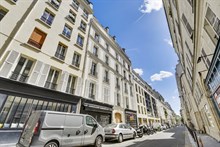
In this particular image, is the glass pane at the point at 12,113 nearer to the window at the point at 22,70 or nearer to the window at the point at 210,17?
the window at the point at 22,70

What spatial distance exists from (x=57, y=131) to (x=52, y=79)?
5535 millimetres

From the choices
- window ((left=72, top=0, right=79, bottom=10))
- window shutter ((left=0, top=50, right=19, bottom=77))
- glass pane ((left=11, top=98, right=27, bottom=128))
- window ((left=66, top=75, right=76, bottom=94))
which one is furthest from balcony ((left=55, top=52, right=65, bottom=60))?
window ((left=72, top=0, right=79, bottom=10))

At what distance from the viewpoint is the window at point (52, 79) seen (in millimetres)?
9122

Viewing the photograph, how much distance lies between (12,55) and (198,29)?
10.9 m

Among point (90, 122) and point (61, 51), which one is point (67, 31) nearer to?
point (61, 51)

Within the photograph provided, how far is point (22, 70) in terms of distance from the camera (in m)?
7.98

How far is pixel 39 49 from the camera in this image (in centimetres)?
A: 904

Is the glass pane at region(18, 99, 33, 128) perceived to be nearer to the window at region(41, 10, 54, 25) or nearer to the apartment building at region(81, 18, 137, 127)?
the apartment building at region(81, 18, 137, 127)

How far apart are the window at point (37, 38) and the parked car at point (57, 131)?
625 cm

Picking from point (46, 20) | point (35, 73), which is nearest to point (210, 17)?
point (35, 73)

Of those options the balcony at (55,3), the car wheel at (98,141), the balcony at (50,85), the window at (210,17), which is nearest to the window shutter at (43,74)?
the balcony at (50,85)

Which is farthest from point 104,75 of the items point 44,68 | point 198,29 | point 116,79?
point 198,29

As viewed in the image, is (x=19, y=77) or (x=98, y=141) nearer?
(x=98, y=141)

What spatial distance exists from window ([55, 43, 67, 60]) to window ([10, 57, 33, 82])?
2.47 metres
